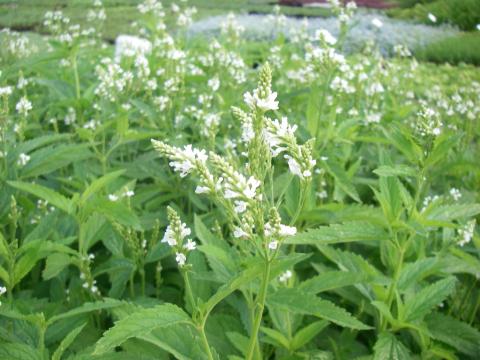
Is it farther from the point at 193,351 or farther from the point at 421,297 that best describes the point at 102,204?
the point at 421,297

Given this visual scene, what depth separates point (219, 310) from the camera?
2746 mm

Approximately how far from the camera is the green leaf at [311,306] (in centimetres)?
174

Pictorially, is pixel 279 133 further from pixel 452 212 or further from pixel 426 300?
pixel 426 300

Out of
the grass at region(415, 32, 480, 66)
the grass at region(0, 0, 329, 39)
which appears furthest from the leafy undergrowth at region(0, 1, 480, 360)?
the grass at region(415, 32, 480, 66)

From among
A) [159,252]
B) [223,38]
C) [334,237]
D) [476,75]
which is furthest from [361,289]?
[476,75]

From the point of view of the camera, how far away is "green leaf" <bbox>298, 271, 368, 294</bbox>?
2.01 metres

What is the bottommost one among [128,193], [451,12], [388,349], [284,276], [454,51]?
[454,51]

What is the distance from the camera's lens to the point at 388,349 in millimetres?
2326

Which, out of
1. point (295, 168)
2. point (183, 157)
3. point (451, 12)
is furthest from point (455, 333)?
point (451, 12)

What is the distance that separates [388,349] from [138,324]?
1.21 meters

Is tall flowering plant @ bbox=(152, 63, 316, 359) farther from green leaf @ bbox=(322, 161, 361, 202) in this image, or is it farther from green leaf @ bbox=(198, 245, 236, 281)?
green leaf @ bbox=(322, 161, 361, 202)

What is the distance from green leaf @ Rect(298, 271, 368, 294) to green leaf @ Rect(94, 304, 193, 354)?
577mm

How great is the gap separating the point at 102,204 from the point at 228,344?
2.70ft

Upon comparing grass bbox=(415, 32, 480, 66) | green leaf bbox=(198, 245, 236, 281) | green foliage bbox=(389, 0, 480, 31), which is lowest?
grass bbox=(415, 32, 480, 66)
